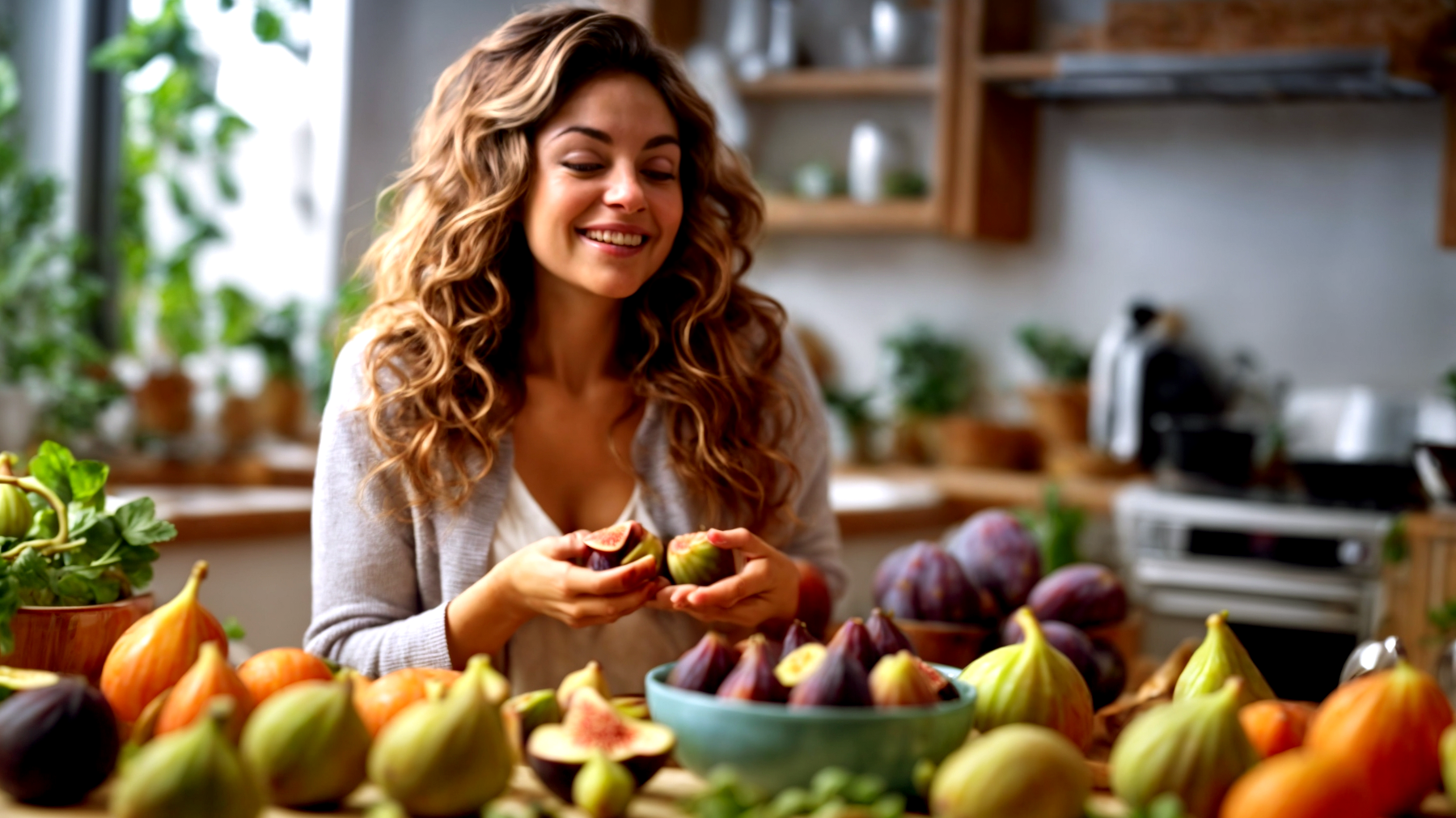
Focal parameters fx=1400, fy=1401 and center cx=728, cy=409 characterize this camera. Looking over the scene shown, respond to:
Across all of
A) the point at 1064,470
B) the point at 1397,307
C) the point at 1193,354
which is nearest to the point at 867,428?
the point at 1064,470

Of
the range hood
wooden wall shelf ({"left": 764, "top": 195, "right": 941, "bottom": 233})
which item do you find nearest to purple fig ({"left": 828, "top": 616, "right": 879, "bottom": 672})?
the range hood

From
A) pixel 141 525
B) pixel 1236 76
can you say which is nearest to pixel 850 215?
pixel 1236 76

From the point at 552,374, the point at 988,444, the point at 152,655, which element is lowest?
the point at 988,444

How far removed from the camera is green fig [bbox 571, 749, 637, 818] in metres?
0.92

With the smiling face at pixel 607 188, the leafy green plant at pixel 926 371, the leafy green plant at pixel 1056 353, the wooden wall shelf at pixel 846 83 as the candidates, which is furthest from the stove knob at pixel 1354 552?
the smiling face at pixel 607 188

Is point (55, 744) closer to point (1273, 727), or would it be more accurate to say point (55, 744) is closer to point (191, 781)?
point (191, 781)

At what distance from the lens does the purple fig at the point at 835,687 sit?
947mm

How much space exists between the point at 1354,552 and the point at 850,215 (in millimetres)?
1746

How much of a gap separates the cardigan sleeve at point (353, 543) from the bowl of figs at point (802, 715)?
2.42 feet

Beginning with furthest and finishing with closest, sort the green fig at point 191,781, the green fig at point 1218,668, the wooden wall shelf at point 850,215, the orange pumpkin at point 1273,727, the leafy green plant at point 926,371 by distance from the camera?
the leafy green plant at point 926,371 < the wooden wall shelf at point 850,215 < the green fig at point 1218,668 < the orange pumpkin at point 1273,727 < the green fig at point 191,781

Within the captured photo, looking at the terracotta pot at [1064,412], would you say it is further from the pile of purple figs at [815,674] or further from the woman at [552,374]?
the pile of purple figs at [815,674]

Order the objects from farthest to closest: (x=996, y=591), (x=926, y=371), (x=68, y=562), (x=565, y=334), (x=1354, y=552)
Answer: (x=926, y=371), (x=1354, y=552), (x=565, y=334), (x=996, y=591), (x=68, y=562)

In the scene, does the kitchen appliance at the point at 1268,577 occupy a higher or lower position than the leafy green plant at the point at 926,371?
lower

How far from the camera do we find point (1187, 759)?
90 centimetres
